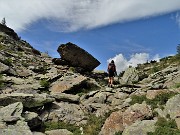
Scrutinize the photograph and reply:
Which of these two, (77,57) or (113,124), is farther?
(77,57)

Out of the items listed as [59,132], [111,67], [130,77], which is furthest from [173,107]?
[130,77]

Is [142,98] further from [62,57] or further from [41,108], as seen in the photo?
[62,57]

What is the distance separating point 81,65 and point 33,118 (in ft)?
71.5

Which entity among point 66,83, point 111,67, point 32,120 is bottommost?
point 32,120

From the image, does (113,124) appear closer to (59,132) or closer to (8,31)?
(59,132)

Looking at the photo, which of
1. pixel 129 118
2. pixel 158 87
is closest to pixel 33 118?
pixel 129 118

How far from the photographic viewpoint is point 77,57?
41.3 meters

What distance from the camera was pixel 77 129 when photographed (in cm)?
2080

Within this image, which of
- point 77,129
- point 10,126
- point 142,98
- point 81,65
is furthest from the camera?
point 81,65

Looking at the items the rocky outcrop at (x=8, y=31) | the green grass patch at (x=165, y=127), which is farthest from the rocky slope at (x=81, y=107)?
the rocky outcrop at (x=8, y=31)

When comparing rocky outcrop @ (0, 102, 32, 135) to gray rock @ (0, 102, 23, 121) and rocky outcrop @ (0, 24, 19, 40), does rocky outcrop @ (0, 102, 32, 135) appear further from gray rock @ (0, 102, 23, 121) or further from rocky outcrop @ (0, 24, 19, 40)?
rocky outcrop @ (0, 24, 19, 40)

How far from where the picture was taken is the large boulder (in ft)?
134

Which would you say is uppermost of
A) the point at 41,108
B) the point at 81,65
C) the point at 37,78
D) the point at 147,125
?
the point at 81,65

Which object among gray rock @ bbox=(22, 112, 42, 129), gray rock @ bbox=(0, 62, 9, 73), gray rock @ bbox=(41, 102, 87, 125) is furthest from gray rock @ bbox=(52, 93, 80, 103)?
gray rock @ bbox=(0, 62, 9, 73)
